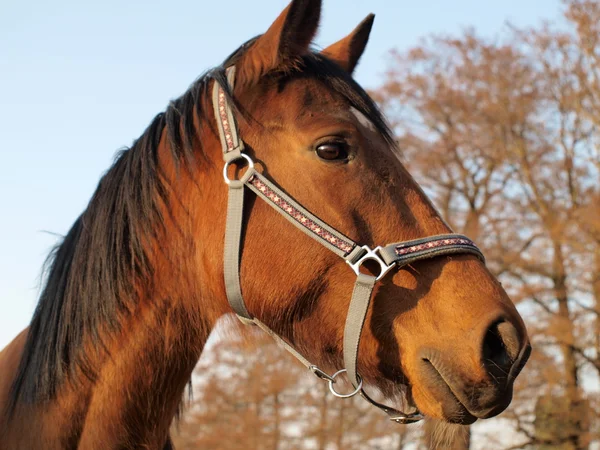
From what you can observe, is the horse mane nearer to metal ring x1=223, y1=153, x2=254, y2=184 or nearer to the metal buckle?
metal ring x1=223, y1=153, x2=254, y2=184

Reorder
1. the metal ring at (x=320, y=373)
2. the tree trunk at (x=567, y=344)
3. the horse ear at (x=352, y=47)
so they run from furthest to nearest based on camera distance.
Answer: the tree trunk at (x=567, y=344) → the horse ear at (x=352, y=47) → the metal ring at (x=320, y=373)

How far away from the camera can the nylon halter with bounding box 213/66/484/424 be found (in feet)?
9.06

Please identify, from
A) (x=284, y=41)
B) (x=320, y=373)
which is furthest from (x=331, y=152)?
(x=320, y=373)

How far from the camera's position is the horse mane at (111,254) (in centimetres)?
311

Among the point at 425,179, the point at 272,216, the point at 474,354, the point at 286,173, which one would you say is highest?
the point at 425,179

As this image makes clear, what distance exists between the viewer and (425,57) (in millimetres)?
20578

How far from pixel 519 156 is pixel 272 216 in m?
17.1

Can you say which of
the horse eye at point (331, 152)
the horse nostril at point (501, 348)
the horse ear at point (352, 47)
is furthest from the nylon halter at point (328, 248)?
the horse ear at point (352, 47)

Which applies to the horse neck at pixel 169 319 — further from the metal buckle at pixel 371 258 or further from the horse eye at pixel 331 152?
the metal buckle at pixel 371 258

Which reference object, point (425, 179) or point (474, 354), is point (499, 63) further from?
point (474, 354)

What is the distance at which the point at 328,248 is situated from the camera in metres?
2.86

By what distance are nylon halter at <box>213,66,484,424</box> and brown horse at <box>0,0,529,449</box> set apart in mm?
13

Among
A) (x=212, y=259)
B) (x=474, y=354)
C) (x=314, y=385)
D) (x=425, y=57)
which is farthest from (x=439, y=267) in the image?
(x=425, y=57)

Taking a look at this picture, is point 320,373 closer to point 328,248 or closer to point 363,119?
point 328,248
